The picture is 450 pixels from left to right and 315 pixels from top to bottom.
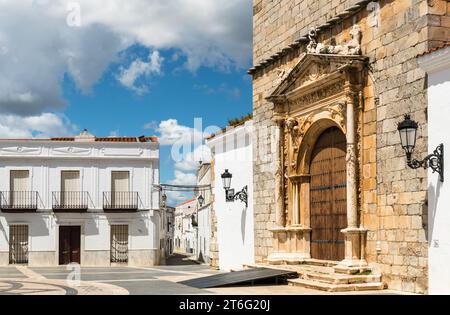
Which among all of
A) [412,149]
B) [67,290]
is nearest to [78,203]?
[67,290]

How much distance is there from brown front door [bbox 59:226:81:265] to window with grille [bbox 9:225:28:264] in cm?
130

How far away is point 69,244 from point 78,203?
160 centimetres

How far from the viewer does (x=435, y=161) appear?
904cm

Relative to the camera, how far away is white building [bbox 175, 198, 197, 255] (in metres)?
44.4

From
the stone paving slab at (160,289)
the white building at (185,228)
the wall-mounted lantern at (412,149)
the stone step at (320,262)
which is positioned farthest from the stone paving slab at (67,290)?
the white building at (185,228)

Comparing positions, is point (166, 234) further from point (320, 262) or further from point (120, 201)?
point (320, 262)

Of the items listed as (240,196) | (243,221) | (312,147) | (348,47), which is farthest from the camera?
(243,221)

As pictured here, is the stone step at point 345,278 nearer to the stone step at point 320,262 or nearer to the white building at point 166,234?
the stone step at point 320,262

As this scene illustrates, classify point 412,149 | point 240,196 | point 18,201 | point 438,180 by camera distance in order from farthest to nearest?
point 18,201
point 240,196
point 412,149
point 438,180

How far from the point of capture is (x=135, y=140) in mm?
26844

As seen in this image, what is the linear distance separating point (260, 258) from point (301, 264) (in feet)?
7.16

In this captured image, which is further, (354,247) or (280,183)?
(280,183)

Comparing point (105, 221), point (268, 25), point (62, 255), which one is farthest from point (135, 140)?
point (268, 25)

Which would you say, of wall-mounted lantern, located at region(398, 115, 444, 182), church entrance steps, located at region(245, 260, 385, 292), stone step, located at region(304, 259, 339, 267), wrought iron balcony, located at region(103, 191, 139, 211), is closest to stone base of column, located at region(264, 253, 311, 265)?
stone step, located at region(304, 259, 339, 267)
